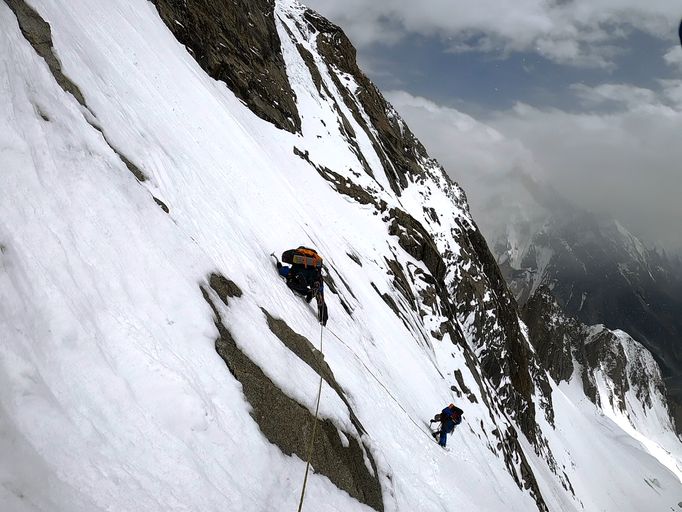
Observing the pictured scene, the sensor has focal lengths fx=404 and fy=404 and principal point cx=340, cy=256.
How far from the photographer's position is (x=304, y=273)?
10617 millimetres

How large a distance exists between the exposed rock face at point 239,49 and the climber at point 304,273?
20.2 metres

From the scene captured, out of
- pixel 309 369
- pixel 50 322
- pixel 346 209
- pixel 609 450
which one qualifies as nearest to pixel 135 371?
pixel 50 322

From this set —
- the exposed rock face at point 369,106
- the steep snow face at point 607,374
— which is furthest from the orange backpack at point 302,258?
the steep snow face at point 607,374

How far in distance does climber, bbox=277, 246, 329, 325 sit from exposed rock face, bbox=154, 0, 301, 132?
20.2 metres

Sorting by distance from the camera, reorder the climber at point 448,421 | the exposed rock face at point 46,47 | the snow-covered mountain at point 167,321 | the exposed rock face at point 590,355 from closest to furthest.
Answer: the snow-covered mountain at point 167,321 → the exposed rock face at point 46,47 → the climber at point 448,421 → the exposed rock face at point 590,355

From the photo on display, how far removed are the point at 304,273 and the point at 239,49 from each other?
2597cm

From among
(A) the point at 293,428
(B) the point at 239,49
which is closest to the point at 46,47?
(A) the point at 293,428

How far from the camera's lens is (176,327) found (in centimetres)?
521

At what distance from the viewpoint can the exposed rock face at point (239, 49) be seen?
2567 centimetres

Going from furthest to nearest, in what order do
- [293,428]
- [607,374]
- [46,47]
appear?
[607,374], [46,47], [293,428]

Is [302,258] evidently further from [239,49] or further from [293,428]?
[239,49]

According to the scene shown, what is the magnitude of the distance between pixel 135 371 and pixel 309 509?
2.73m

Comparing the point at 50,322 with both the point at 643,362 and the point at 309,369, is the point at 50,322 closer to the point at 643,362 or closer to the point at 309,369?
the point at 309,369

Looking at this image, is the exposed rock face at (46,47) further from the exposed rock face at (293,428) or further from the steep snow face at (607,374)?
the steep snow face at (607,374)
